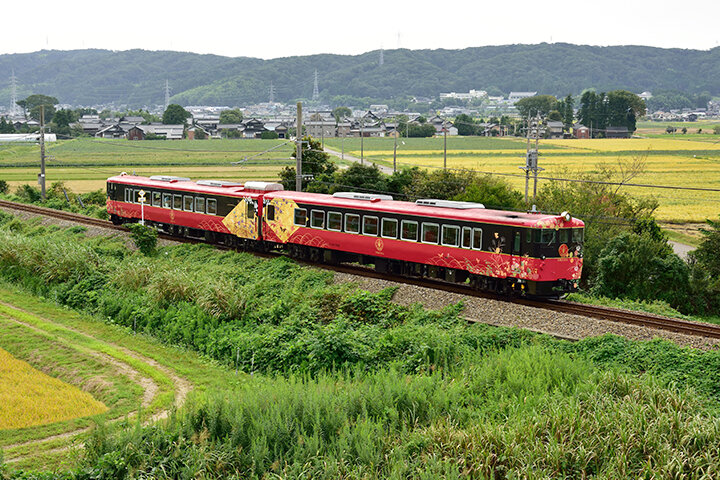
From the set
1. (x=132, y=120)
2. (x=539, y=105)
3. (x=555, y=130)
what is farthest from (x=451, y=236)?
(x=132, y=120)

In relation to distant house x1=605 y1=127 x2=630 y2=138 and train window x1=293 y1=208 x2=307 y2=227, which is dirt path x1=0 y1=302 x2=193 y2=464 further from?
distant house x1=605 y1=127 x2=630 y2=138

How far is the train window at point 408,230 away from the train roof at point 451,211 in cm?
37

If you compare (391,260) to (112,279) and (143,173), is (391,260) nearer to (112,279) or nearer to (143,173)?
(112,279)

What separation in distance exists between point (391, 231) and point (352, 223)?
2.02 meters

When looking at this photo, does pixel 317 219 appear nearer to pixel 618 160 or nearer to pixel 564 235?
pixel 564 235

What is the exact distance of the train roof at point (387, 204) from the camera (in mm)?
23158

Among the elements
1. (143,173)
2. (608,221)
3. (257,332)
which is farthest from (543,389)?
(143,173)

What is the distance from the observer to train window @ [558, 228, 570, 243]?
2302cm

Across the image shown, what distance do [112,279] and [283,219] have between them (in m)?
7.23

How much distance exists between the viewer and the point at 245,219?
33.2m

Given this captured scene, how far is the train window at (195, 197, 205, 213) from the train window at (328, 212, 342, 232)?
9.12 m

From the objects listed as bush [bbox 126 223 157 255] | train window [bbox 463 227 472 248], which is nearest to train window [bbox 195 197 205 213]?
bush [bbox 126 223 157 255]

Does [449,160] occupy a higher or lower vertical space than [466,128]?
lower

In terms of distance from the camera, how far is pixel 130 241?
1457 inches
